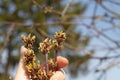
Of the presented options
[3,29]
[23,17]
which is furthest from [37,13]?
[3,29]

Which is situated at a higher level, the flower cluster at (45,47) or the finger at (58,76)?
the flower cluster at (45,47)

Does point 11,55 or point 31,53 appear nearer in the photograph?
point 31,53

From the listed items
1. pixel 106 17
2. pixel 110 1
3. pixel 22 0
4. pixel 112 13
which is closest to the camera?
pixel 110 1

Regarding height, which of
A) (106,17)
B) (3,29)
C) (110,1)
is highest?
(3,29)

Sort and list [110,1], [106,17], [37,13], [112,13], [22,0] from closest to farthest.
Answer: [110,1] → [112,13] → [106,17] → [22,0] → [37,13]

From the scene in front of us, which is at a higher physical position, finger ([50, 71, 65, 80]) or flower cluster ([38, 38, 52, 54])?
flower cluster ([38, 38, 52, 54])

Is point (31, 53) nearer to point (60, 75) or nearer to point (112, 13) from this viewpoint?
point (60, 75)

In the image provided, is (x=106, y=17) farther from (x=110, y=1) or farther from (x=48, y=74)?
(x=48, y=74)

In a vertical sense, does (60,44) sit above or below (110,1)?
below
